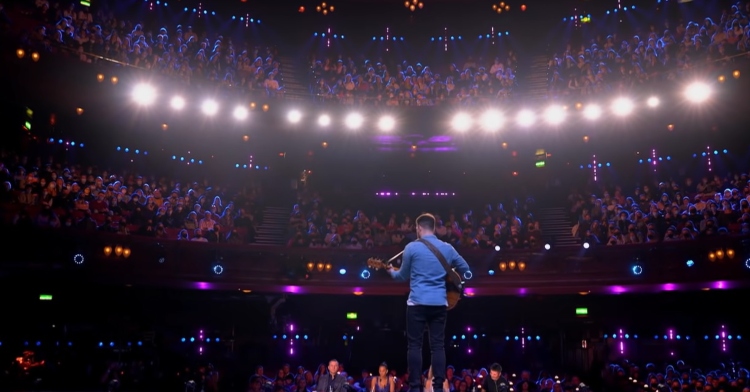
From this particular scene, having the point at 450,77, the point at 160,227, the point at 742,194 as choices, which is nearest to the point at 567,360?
the point at 742,194

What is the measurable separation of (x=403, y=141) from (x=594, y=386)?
9.64m

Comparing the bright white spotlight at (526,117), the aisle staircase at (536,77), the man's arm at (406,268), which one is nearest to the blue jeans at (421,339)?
the man's arm at (406,268)

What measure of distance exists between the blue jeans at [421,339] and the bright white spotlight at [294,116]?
15141 millimetres

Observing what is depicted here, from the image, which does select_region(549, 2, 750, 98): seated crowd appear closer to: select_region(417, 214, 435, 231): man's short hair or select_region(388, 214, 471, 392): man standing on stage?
select_region(417, 214, 435, 231): man's short hair

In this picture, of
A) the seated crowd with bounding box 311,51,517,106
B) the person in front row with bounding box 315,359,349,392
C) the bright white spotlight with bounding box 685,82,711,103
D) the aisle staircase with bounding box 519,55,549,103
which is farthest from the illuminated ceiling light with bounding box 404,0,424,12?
the person in front row with bounding box 315,359,349,392

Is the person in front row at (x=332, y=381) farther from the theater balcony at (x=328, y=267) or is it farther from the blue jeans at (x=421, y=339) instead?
the blue jeans at (x=421, y=339)

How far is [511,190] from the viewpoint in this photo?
75.4ft

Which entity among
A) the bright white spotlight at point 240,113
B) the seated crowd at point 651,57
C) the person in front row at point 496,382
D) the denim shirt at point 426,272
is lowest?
the person in front row at point 496,382

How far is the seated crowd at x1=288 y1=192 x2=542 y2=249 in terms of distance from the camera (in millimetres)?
17172

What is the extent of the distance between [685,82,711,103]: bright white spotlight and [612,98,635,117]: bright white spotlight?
149 cm

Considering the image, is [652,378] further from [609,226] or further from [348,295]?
[348,295]

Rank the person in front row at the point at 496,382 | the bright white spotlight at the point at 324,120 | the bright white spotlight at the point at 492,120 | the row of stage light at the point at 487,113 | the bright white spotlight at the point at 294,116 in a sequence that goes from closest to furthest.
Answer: the person in front row at the point at 496,382 → the row of stage light at the point at 487,113 → the bright white spotlight at the point at 492,120 → the bright white spotlight at the point at 294,116 → the bright white spotlight at the point at 324,120

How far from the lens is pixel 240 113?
19844mm

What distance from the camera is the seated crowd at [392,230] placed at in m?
17.2
